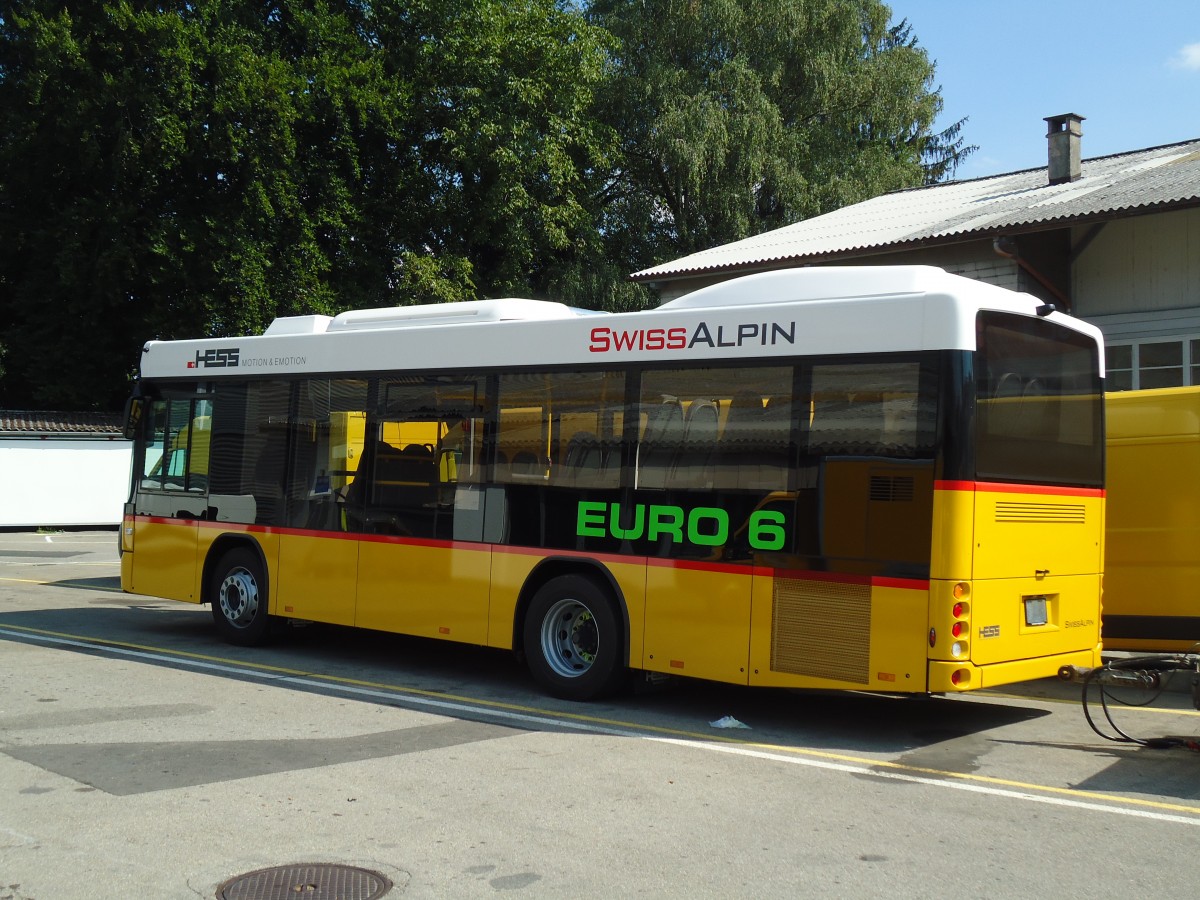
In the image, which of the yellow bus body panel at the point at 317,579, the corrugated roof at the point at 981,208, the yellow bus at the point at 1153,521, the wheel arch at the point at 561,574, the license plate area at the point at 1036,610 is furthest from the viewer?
the corrugated roof at the point at 981,208

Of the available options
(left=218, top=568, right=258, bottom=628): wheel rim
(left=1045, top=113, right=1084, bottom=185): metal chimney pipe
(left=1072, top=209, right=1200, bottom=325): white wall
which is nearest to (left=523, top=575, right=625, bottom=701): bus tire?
(left=218, top=568, right=258, bottom=628): wheel rim

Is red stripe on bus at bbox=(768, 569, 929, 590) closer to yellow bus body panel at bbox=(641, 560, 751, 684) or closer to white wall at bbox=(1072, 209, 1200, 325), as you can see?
yellow bus body panel at bbox=(641, 560, 751, 684)

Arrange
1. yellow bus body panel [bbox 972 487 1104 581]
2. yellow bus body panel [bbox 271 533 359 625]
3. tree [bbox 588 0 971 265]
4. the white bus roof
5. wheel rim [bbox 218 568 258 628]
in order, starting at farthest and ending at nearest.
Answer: tree [bbox 588 0 971 265], wheel rim [bbox 218 568 258 628], yellow bus body panel [bbox 271 533 359 625], the white bus roof, yellow bus body panel [bbox 972 487 1104 581]

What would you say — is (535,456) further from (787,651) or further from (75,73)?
(75,73)

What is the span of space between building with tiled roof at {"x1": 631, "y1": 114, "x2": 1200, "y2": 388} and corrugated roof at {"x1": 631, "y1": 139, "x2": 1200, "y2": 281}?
48mm

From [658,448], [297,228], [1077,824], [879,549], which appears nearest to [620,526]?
[658,448]

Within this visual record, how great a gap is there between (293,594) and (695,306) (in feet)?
16.6

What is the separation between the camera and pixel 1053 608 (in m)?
8.51

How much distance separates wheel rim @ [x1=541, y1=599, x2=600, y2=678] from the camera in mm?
9516

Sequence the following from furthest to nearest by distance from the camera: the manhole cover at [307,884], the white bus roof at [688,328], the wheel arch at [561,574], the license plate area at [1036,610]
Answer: the wheel arch at [561,574] → the license plate area at [1036,610] → the white bus roof at [688,328] → the manhole cover at [307,884]

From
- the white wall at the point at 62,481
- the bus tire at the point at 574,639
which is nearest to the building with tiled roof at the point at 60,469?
the white wall at the point at 62,481

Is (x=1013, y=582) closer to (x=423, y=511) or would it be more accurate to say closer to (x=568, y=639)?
(x=568, y=639)

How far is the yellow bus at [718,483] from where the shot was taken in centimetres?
782

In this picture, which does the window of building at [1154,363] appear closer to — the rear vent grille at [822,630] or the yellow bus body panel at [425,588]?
the rear vent grille at [822,630]
